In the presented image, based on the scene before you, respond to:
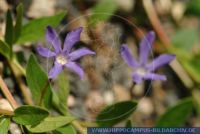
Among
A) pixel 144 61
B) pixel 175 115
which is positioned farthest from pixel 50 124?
pixel 175 115

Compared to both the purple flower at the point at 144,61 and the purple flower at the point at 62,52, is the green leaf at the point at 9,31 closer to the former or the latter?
the purple flower at the point at 62,52

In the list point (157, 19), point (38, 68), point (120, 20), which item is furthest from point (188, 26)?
point (38, 68)

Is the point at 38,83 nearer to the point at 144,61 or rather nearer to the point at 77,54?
the point at 77,54

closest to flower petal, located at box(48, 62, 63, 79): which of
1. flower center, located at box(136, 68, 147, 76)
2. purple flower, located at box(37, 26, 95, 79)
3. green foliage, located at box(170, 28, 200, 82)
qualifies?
purple flower, located at box(37, 26, 95, 79)

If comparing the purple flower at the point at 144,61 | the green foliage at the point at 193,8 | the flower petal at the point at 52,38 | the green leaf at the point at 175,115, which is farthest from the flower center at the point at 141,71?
the green foliage at the point at 193,8

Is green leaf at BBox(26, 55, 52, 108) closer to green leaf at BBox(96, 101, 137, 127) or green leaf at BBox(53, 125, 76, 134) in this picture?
green leaf at BBox(53, 125, 76, 134)

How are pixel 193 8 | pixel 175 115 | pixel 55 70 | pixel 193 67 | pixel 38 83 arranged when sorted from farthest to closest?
1. pixel 193 8
2. pixel 193 67
3. pixel 175 115
4. pixel 38 83
5. pixel 55 70
